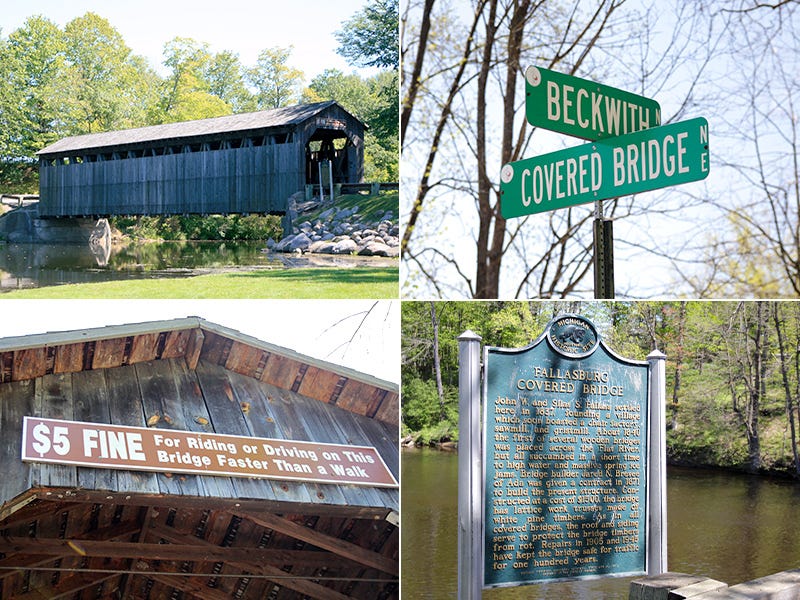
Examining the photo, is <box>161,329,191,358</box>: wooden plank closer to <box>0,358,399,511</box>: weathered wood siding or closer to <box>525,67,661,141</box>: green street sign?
<box>0,358,399,511</box>: weathered wood siding

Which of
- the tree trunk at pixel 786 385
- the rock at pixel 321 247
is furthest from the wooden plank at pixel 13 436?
the tree trunk at pixel 786 385

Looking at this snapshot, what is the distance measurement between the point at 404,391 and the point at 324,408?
42.0 inches

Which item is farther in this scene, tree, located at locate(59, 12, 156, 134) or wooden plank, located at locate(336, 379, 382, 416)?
tree, located at locate(59, 12, 156, 134)

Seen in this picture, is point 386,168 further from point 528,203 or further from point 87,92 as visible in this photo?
point 528,203

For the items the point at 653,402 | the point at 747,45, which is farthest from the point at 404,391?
the point at 747,45

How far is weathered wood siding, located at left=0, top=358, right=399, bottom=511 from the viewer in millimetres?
4539

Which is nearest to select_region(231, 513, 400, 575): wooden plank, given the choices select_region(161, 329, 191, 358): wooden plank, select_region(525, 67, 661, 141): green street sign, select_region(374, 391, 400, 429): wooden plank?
select_region(374, 391, 400, 429): wooden plank

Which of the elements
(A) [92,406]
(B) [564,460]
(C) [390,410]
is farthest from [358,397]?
(B) [564,460]

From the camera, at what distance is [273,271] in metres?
6.67

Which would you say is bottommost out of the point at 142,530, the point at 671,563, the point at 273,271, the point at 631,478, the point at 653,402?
the point at 671,563

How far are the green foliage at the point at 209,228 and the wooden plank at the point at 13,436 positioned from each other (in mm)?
2156

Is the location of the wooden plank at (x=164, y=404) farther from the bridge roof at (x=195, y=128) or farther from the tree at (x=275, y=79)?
the tree at (x=275, y=79)

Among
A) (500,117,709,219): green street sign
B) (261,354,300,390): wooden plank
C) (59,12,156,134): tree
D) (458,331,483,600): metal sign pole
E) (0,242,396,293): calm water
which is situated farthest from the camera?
(59,12,156,134): tree

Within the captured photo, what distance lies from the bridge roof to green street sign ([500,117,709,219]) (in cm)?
319
